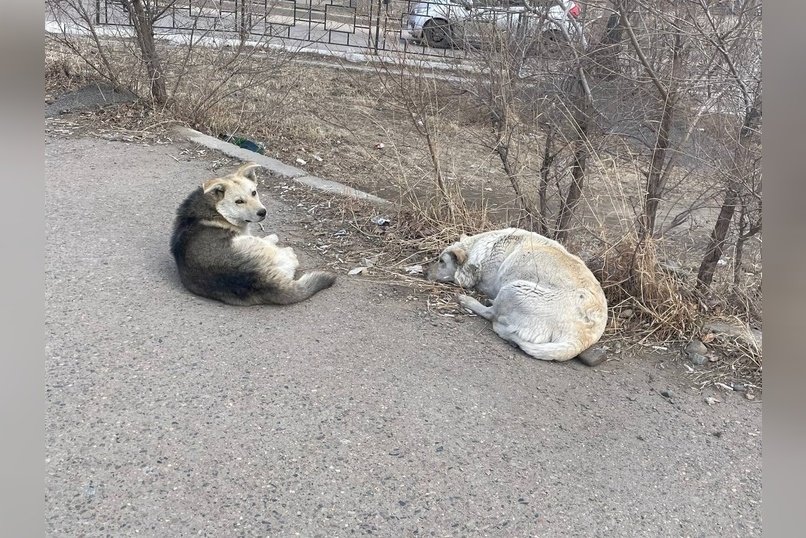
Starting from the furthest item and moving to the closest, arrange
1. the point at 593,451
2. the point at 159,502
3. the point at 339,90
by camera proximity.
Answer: the point at 339,90, the point at 593,451, the point at 159,502

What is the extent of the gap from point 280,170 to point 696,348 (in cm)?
544

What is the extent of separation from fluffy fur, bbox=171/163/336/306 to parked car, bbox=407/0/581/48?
2864mm

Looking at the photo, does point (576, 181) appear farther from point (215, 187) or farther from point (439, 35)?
point (215, 187)

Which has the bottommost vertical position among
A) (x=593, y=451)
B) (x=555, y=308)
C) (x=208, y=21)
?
(x=593, y=451)

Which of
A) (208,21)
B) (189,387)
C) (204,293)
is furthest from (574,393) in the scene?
(208,21)

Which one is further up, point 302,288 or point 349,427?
point 302,288

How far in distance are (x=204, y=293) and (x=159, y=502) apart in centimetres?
222

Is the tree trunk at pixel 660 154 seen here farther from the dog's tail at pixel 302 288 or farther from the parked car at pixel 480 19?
the dog's tail at pixel 302 288

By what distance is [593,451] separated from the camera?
13.0 feet

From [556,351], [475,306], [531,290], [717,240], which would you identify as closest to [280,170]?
[475,306]

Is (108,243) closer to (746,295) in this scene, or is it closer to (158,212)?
(158,212)

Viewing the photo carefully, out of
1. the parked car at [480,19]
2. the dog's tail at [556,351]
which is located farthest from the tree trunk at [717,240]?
the parked car at [480,19]

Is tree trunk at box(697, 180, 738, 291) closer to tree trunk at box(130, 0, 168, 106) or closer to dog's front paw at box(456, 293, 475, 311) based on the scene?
dog's front paw at box(456, 293, 475, 311)

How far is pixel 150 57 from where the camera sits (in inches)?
393
